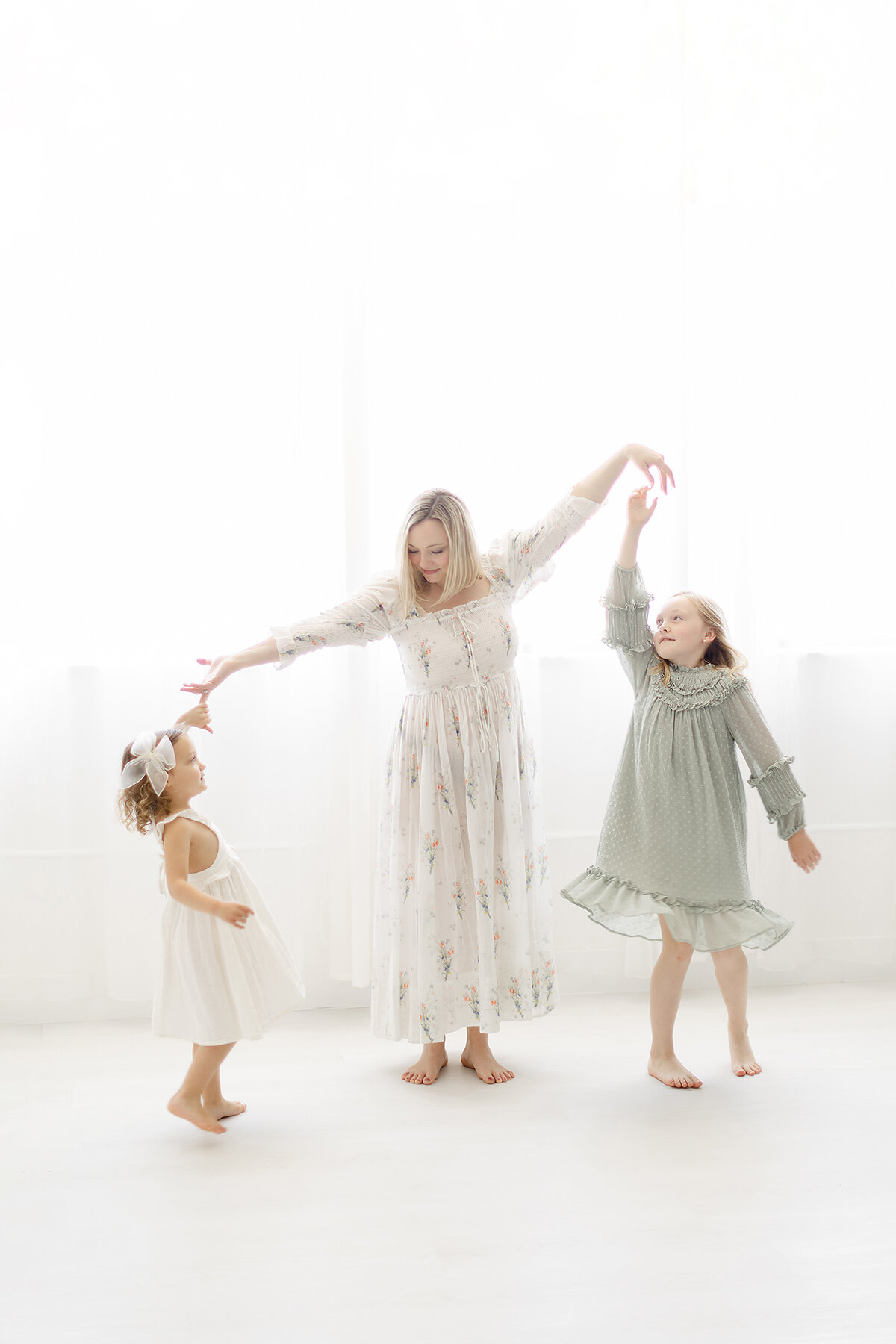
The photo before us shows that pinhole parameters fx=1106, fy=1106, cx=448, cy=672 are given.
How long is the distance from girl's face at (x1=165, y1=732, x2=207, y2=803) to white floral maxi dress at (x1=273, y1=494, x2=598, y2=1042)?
0.37m

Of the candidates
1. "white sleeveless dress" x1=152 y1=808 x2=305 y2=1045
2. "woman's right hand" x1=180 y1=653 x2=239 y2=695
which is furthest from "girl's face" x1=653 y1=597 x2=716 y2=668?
"white sleeveless dress" x1=152 y1=808 x2=305 y2=1045

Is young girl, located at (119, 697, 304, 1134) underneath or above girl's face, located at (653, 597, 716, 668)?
underneath

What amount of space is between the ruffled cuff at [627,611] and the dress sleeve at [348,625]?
441 mm

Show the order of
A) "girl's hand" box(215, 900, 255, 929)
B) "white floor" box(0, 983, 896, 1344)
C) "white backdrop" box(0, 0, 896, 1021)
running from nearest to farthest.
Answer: "white floor" box(0, 983, 896, 1344)
"girl's hand" box(215, 900, 255, 929)
"white backdrop" box(0, 0, 896, 1021)

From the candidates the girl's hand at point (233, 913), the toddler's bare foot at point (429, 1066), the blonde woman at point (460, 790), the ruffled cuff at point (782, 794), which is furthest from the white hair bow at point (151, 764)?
the ruffled cuff at point (782, 794)

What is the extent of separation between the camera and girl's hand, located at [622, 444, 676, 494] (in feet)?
7.04

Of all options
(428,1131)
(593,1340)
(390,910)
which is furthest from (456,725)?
(593,1340)

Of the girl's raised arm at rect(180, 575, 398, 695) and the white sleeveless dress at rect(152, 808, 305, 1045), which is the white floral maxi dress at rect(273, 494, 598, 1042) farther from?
the white sleeveless dress at rect(152, 808, 305, 1045)

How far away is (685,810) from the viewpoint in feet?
7.18

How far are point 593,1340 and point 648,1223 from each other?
30cm

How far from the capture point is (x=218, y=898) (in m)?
1.94

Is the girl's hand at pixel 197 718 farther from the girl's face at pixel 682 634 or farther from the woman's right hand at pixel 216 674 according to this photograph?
the girl's face at pixel 682 634

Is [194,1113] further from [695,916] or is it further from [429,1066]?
[695,916]

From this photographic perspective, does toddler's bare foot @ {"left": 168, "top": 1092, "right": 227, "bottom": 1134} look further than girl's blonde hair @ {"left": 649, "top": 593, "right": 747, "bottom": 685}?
No
